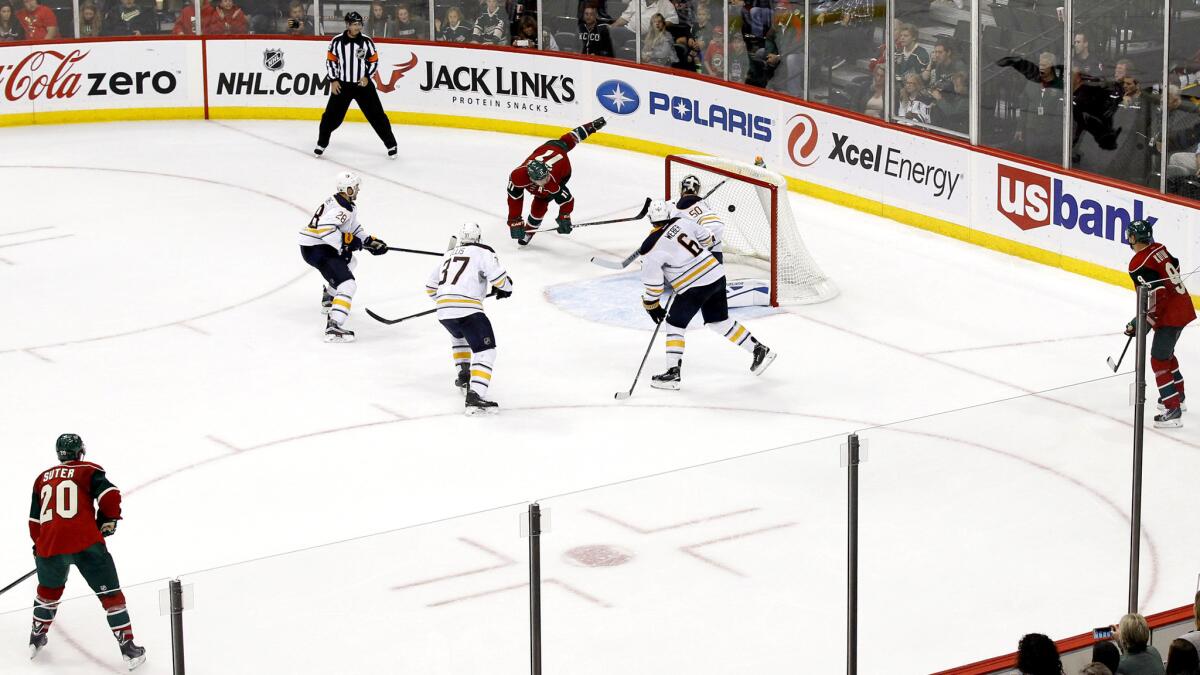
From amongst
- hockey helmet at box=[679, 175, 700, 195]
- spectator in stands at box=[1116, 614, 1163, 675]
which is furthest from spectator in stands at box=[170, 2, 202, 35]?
spectator in stands at box=[1116, 614, 1163, 675]

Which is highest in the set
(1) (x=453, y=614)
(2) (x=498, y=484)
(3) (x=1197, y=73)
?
(3) (x=1197, y=73)

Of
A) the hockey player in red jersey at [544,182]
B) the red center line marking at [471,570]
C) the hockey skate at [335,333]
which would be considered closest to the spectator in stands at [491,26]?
the hockey player in red jersey at [544,182]

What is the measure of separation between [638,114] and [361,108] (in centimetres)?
249

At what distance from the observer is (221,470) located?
380 inches

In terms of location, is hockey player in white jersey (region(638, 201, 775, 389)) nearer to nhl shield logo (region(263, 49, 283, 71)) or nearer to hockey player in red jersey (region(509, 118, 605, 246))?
hockey player in red jersey (region(509, 118, 605, 246))

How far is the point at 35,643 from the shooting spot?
17.5 ft

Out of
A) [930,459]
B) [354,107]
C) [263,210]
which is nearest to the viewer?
[930,459]

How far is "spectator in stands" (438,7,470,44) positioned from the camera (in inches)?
718

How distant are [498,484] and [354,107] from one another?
993cm

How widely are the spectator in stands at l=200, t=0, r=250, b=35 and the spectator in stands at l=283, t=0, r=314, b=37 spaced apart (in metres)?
0.42

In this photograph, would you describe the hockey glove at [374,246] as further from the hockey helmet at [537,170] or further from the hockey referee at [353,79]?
the hockey referee at [353,79]

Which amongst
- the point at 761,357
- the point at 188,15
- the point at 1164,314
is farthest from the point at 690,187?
the point at 188,15

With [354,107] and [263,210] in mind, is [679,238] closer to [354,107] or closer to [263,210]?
[263,210]

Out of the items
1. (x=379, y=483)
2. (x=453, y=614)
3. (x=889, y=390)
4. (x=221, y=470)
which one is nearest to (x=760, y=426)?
(x=889, y=390)
